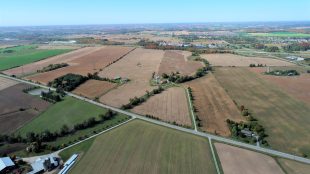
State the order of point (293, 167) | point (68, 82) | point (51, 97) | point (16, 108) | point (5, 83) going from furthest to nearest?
point (5, 83), point (68, 82), point (51, 97), point (16, 108), point (293, 167)

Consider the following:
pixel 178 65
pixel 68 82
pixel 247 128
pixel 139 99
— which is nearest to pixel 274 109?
pixel 247 128

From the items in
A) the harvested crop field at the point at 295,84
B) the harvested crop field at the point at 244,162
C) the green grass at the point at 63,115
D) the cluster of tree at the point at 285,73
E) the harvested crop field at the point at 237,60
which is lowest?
the harvested crop field at the point at 244,162

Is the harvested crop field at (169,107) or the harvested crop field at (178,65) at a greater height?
the harvested crop field at (178,65)

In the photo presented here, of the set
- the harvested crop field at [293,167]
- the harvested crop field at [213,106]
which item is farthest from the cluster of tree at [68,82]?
the harvested crop field at [293,167]

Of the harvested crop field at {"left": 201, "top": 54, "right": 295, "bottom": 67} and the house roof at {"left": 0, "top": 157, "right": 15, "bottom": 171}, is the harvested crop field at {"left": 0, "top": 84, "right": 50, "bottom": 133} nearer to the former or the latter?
the house roof at {"left": 0, "top": 157, "right": 15, "bottom": 171}

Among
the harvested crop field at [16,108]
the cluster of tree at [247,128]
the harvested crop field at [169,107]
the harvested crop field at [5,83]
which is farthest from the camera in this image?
the harvested crop field at [5,83]

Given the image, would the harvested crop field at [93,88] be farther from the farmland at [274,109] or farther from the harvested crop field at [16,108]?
the farmland at [274,109]

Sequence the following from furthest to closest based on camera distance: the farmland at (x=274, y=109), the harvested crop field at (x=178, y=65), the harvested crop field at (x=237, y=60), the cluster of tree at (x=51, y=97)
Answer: the harvested crop field at (x=237, y=60) → the harvested crop field at (x=178, y=65) → the cluster of tree at (x=51, y=97) → the farmland at (x=274, y=109)

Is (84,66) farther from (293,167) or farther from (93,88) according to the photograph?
(293,167)
